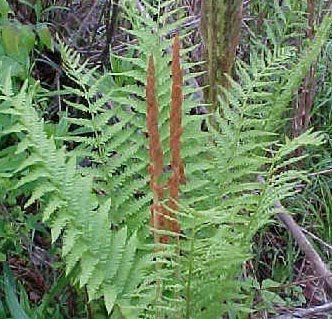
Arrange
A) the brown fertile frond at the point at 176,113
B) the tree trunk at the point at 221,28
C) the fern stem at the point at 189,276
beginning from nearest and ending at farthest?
the brown fertile frond at the point at 176,113
the fern stem at the point at 189,276
the tree trunk at the point at 221,28

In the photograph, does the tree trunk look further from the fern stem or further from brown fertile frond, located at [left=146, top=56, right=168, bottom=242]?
brown fertile frond, located at [left=146, top=56, right=168, bottom=242]

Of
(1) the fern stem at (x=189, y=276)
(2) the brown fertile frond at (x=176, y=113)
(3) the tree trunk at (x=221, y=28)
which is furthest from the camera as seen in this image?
(3) the tree trunk at (x=221, y=28)

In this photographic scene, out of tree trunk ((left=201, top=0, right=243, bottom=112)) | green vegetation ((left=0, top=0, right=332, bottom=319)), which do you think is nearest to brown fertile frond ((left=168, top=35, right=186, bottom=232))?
green vegetation ((left=0, top=0, right=332, bottom=319))

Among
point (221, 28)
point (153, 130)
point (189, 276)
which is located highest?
point (221, 28)

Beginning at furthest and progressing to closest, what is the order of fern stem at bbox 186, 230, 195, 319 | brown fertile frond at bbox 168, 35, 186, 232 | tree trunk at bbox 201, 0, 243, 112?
tree trunk at bbox 201, 0, 243, 112 → fern stem at bbox 186, 230, 195, 319 → brown fertile frond at bbox 168, 35, 186, 232

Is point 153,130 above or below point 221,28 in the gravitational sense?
below

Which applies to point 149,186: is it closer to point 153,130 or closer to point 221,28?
point 221,28

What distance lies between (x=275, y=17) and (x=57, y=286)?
4.12 feet

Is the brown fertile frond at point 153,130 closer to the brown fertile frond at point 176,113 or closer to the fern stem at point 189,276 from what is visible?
the brown fertile frond at point 176,113

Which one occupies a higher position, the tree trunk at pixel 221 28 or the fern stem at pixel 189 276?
the tree trunk at pixel 221 28

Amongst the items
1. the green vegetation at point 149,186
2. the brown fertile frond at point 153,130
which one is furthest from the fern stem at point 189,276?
the brown fertile frond at point 153,130

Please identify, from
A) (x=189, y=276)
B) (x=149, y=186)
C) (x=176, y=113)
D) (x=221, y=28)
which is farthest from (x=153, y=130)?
(x=149, y=186)

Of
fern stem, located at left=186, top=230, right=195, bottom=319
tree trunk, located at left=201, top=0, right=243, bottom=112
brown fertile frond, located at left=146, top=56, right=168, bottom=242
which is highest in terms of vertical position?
tree trunk, located at left=201, top=0, right=243, bottom=112

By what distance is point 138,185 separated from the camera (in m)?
2.00
